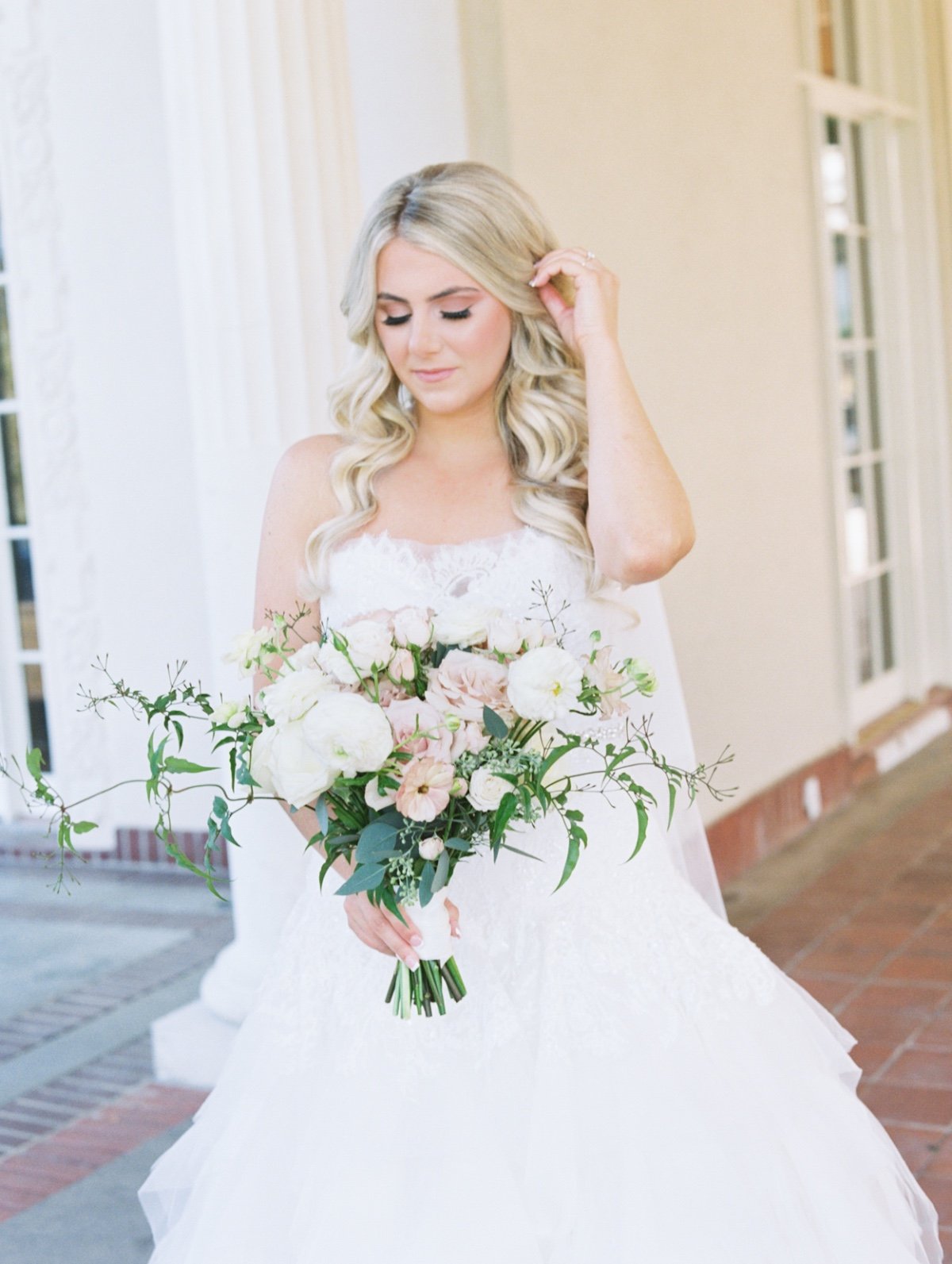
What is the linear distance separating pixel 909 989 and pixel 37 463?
3.90 metres

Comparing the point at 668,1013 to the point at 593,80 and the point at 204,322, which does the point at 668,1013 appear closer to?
the point at 204,322

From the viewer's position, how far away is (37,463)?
6434 mm

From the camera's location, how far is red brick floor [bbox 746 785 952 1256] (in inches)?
145

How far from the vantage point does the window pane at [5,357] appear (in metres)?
6.64

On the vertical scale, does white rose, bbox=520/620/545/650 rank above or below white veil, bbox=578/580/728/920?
above

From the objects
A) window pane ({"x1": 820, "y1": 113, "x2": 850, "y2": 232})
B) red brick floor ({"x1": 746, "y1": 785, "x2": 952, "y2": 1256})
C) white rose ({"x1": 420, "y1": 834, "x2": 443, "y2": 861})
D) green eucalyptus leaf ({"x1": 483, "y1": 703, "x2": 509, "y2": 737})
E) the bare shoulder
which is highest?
window pane ({"x1": 820, "y1": 113, "x2": 850, "y2": 232})

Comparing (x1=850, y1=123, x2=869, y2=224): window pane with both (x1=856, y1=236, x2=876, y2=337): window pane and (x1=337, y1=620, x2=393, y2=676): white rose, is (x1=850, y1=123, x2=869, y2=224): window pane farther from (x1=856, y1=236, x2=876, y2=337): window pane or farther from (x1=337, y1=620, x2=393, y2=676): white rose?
(x1=337, y1=620, x2=393, y2=676): white rose

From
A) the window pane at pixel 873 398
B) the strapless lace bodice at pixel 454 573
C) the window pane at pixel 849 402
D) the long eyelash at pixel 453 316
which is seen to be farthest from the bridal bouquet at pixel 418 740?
the window pane at pixel 873 398

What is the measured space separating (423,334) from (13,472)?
4.56 metres

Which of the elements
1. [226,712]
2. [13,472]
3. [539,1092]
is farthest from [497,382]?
[13,472]

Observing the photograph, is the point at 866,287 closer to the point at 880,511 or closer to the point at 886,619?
the point at 880,511

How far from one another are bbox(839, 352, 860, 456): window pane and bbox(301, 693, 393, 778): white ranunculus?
5.82 metres

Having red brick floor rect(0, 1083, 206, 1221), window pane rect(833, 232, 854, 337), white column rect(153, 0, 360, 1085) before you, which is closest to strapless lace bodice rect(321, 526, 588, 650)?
white column rect(153, 0, 360, 1085)

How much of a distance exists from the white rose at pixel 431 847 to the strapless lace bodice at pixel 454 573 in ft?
1.90
